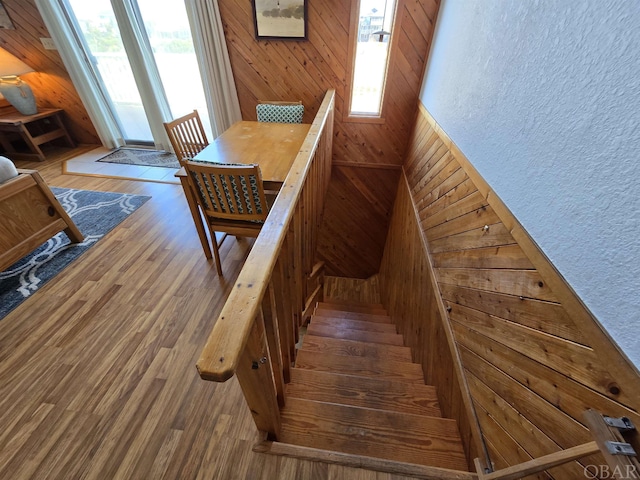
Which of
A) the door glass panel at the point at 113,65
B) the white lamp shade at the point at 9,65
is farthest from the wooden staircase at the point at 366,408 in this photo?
the white lamp shade at the point at 9,65

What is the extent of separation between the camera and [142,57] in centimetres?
337

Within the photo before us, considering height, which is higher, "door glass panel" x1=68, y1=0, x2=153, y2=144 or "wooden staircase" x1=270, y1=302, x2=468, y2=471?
"door glass panel" x1=68, y1=0, x2=153, y2=144

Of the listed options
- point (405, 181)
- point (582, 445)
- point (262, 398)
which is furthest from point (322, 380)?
point (405, 181)

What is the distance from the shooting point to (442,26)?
2252 mm

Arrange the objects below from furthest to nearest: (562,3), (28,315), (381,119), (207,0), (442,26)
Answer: (381,119) < (207,0) < (442,26) < (28,315) < (562,3)

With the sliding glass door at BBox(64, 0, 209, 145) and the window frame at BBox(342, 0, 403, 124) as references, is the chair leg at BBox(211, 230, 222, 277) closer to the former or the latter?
the window frame at BBox(342, 0, 403, 124)

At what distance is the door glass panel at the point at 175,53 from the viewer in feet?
10.3

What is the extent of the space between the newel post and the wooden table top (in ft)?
3.96

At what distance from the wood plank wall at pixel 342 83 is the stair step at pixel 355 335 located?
2022mm

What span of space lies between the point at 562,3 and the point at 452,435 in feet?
5.57

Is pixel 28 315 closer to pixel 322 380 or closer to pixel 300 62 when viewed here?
pixel 322 380

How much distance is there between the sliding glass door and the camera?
125 inches

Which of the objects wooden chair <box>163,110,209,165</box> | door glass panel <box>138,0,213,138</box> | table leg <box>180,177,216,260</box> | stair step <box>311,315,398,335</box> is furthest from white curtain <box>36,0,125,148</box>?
stair step <box>311,315,398,335</box>

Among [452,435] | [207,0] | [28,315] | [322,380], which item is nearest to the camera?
[452,435]
